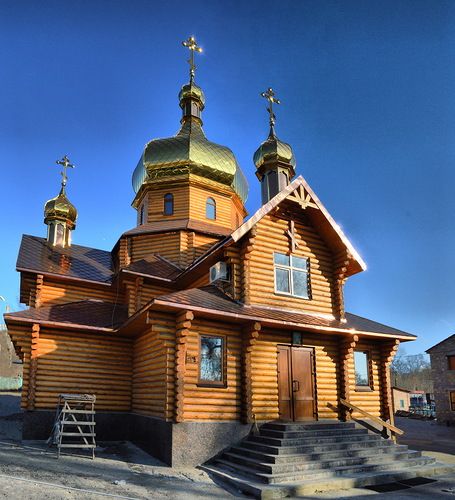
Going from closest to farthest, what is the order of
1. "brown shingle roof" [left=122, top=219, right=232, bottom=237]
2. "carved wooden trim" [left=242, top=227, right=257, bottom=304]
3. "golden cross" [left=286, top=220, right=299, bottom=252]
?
"carved wooden trim" [left=242, top=227, right=257, bottom=304], "golden cross" [left=286, top=220, right=299, bottom=252], "brown shingle roof" [left=122, top=219, right=232, bottom=237]

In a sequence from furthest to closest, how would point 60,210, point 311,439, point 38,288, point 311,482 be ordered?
point 60,210 → point 38,288 → point 311,439 → point 311,482

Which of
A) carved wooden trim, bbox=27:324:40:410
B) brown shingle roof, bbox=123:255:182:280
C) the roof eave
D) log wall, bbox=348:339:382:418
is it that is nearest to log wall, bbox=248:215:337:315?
the roof eave

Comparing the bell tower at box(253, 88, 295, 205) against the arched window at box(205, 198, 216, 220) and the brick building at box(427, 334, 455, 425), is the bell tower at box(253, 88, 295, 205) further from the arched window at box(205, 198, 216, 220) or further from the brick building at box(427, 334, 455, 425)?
the brick building at box(427, 334, 455, 425)

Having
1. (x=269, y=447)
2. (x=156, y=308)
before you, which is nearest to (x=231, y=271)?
(x=156, y=308)

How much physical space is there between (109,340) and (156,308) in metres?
4.97

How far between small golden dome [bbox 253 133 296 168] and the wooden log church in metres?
0.08

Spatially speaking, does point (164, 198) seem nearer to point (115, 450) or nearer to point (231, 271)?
point (231, 271)

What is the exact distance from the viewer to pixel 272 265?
45.3ft

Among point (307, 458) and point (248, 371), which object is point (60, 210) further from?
point (307, 458)

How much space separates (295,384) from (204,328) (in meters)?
3.30

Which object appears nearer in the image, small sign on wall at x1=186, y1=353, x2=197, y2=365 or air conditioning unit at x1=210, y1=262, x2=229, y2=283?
small sign on wall at x1=186, y1=353, x2=197, y2=365

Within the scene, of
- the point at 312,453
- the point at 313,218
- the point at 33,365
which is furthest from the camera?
the point at 313,218

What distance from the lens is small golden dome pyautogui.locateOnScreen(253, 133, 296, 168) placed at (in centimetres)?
1923

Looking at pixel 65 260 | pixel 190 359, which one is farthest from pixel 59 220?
pixel 190 359
